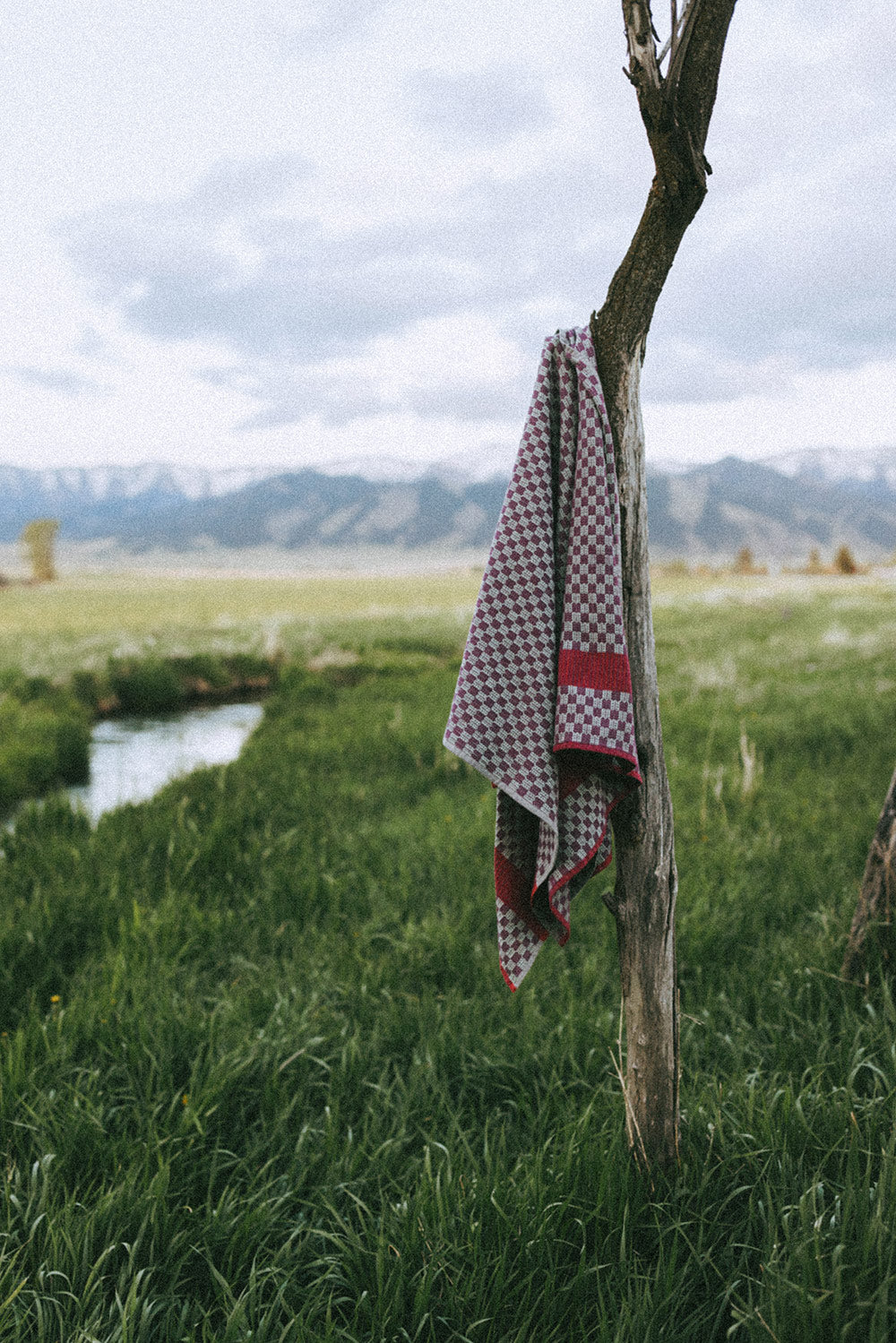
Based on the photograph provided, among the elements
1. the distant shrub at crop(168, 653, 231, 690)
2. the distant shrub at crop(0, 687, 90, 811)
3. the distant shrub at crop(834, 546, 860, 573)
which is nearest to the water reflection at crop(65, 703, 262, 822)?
the distant shrub at crop(0, 687, 90, 811)

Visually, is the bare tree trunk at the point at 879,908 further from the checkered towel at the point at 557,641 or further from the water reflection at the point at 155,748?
the water reflection at the point at 155,748

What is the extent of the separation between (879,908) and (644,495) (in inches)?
94.1

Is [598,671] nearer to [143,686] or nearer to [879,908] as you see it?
[879,908]

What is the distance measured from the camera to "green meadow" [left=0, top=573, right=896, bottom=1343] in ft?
6.95

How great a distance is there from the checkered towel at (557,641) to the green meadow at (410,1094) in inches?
32.1

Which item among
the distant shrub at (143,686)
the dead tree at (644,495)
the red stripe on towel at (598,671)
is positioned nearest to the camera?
the dead tree at (644,495)

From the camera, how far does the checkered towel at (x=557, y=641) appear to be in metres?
2.08

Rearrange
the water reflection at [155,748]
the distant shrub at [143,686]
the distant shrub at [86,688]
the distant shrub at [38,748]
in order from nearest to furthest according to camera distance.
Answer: the distant shrub at [38,748] < the water reflection at [155,748] < the distant shrub at [86,688] < the distant shrub at [143,686]

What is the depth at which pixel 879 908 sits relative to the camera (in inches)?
138

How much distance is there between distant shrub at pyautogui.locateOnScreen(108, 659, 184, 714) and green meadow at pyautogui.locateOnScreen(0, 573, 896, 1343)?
28.0 feet

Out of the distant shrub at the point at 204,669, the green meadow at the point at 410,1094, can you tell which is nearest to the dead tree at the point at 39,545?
the distant shrub at the point at 204,669

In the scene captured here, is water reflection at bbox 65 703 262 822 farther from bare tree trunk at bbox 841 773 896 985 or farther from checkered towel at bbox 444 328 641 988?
checkered towel at bbox 444 328 641 988

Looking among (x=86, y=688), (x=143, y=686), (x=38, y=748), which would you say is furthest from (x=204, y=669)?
(x=38, y=748)

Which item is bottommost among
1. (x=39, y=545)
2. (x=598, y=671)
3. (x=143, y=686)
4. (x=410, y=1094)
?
(x=410, y=1094)
